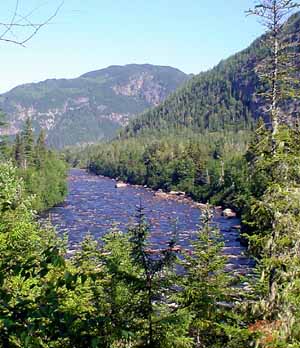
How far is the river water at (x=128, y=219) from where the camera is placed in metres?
39.0

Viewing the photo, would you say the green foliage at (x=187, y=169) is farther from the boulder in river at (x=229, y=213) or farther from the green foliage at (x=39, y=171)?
the green foliage at (x=39, y=171)

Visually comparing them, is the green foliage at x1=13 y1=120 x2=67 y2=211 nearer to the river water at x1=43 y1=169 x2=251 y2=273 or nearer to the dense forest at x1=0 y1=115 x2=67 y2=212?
the dense forest at x1=0 y1=115 x2=67 y2=212

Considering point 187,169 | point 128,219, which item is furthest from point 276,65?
point 187,169

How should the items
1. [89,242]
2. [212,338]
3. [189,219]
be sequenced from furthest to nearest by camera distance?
[189,219] < [89,242] < [212,338]

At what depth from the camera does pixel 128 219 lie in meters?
43.6

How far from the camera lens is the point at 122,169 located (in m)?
119

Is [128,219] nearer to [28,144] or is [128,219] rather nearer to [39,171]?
[39,171]

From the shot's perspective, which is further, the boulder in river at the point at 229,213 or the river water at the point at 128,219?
the boulder in river at the point at 229,213

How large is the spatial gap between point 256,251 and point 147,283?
4.09 meters

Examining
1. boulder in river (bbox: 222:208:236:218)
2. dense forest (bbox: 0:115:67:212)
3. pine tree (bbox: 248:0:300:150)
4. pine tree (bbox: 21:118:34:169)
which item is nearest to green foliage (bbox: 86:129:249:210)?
boulder in river (bbox: 222:208:236:218)

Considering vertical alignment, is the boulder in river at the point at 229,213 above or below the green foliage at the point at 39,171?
below

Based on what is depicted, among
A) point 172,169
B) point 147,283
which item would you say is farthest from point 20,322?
point 172,169

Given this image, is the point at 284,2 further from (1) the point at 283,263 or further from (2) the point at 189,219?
(2) the point at 189,219

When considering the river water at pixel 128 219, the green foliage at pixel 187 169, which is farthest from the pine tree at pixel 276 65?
the green foliage at pixel 187 169
